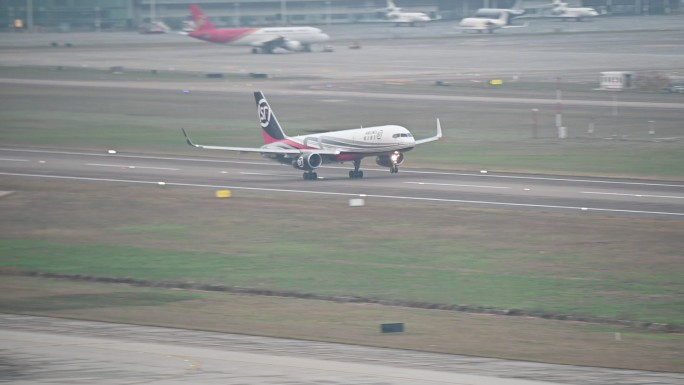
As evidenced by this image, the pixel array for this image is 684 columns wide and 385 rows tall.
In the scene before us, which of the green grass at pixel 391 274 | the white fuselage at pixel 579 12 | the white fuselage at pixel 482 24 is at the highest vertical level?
the white fuselage at pixel 579 12

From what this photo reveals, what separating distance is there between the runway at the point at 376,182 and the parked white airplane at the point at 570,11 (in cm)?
12067

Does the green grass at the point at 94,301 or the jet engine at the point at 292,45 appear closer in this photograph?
the green grass at the point at 94,301

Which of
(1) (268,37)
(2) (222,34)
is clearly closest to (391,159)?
(1) (268,37)

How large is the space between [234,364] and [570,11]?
169m

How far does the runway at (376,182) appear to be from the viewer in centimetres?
6194

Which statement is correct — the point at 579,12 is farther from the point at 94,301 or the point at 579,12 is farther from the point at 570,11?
the point at 94,301

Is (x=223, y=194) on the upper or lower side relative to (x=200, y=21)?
lower

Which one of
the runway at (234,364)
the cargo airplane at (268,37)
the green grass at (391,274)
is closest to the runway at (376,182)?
the green grass at (391,274)

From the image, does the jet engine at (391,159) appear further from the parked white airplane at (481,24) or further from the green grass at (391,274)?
the parked white airplane at (481,24)

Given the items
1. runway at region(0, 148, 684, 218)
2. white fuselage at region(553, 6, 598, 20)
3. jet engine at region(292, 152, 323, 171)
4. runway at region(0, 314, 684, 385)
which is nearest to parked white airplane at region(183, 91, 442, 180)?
jet engine at region(292, 152, 323, 171)

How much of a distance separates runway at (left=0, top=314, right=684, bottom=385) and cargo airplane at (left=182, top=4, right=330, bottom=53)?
13959cm

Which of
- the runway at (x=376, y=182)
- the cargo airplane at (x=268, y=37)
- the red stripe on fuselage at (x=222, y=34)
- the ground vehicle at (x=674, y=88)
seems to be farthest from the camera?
the red stripe on fuselage at (x=222, y=34)

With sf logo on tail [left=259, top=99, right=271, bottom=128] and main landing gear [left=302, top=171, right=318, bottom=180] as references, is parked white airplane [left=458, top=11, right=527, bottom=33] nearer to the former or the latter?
sf logo on tail [left=259, top=99, right=271, bottom=128]

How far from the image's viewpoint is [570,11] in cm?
19175
